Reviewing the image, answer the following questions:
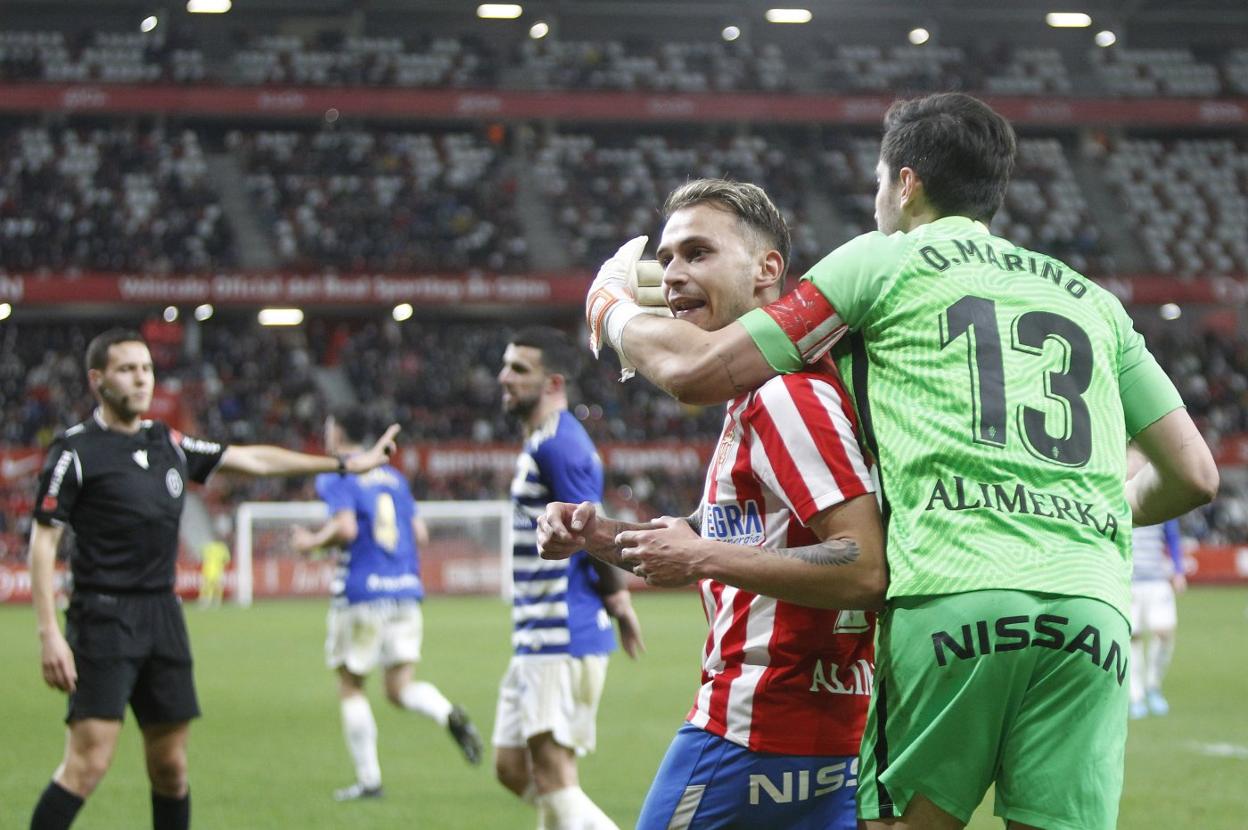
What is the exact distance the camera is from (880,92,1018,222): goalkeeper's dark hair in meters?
3.07

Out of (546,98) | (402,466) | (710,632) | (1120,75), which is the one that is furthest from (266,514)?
(1120,75)

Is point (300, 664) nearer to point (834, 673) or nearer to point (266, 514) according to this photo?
point (266, 514)

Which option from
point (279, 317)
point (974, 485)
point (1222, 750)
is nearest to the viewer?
point (974, 485)

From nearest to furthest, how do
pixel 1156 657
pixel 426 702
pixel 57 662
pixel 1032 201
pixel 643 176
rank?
1. pixel 57 662
2. pixel 426 702
3. pixel 1156 657
4. pixel 643 176
5. pixel 1032 201

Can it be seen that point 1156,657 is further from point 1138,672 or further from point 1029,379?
point 1029,379

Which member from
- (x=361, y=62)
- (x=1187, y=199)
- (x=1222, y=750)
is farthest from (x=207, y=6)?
(x=1222, y=750)

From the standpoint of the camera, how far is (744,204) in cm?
335

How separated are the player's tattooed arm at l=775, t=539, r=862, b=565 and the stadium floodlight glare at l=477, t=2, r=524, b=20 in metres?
43.7

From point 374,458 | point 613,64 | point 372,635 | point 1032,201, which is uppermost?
point 613,64

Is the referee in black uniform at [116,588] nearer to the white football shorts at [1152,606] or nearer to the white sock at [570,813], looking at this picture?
the white sock at [570,813]

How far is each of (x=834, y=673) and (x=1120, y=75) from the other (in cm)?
4802

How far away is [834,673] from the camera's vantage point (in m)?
3.26

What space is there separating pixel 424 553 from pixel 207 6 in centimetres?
2012

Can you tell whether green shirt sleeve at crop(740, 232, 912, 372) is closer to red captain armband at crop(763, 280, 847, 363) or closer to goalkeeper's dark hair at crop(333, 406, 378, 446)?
red captain armband at crop(763, 280, 847, 363)
